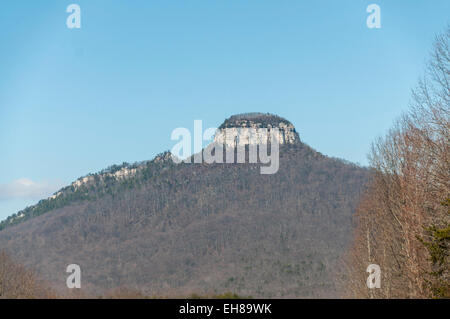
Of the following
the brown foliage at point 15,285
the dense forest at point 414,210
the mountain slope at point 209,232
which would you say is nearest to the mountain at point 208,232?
the mountain slope at point 209,232

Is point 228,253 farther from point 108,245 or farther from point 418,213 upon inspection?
A: point 418,213


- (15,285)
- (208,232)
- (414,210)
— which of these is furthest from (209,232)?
(414,210)

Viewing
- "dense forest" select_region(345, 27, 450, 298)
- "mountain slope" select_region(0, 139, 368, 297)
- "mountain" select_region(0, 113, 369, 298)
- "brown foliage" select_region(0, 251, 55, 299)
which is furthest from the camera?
"mountain slope" select_region(0, 139, 368, 297)

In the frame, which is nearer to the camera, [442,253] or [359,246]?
[442,253]

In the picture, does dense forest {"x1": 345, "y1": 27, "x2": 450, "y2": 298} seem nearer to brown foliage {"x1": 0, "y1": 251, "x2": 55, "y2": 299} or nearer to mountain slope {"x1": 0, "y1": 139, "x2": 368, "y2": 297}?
brown foliage {"x1": 0, "y1": 251, "x2": 55, "y2": 299}

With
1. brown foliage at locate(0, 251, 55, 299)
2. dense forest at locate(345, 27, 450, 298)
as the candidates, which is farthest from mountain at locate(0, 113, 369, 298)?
dense forest at locate(345, 27, 450, 298)

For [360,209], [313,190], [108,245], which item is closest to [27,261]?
[108,245]

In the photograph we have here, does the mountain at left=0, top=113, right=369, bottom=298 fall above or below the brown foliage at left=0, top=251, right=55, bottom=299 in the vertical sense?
above

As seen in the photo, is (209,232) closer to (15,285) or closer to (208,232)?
(208,232)
